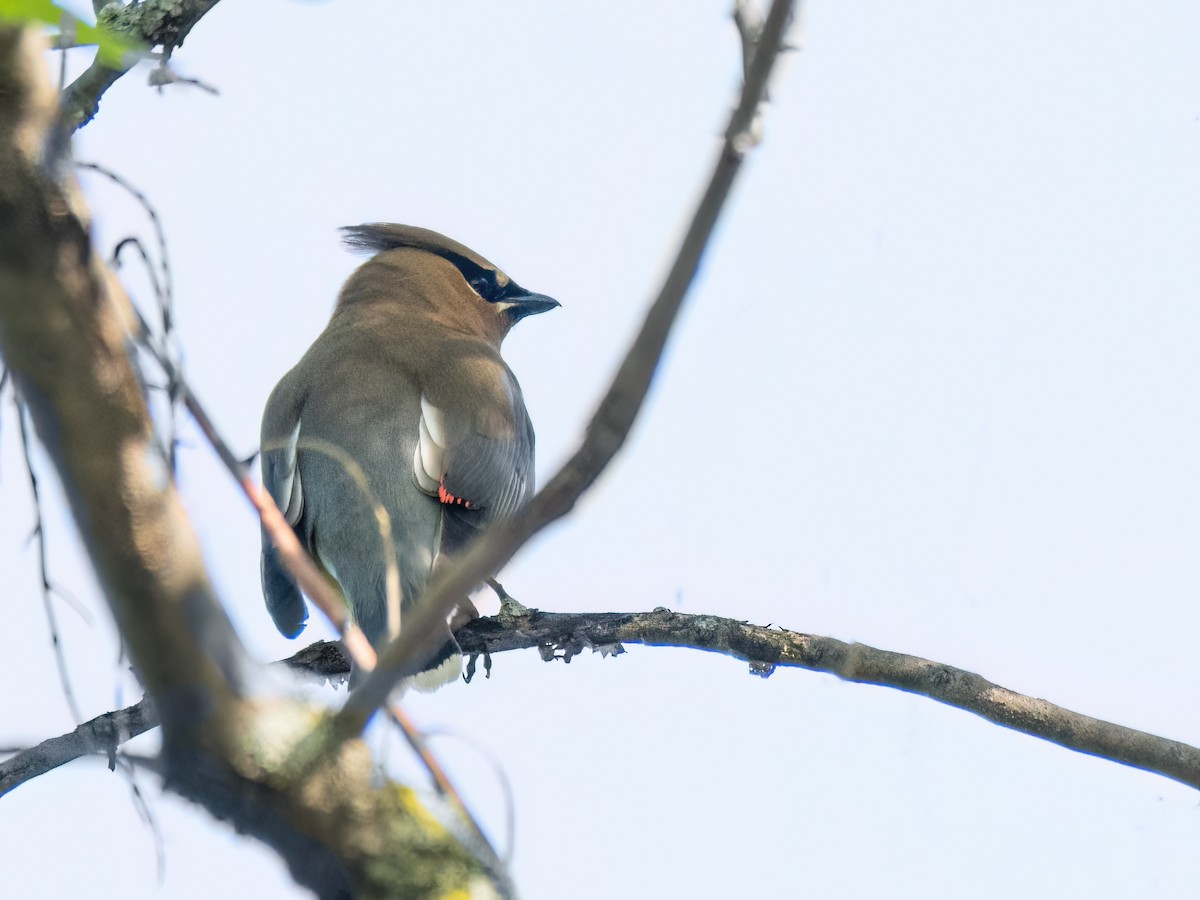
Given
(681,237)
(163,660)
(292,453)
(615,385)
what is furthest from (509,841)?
(292,453)

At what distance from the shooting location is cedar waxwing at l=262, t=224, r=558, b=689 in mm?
3588

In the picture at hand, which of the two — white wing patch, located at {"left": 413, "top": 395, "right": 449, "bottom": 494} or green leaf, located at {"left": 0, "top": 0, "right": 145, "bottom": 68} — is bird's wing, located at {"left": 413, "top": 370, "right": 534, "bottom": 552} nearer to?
white wing patch, located at {"left": 413, "top": 395, "right": 449, "bottom": 494}

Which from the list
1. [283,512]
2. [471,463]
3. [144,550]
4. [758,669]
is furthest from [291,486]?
[144,550]

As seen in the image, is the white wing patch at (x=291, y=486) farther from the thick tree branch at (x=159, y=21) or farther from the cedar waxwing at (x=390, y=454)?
the thick tree branch at (x=159, y=21)

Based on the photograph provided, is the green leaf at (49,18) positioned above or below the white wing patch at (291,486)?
above

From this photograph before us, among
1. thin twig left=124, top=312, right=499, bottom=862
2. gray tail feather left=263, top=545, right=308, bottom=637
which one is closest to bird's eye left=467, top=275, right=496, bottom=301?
gray tail feather left=263, top=545, right=308, bottom=637

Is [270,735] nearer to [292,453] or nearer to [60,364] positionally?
[60,364]

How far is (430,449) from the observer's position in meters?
3.92

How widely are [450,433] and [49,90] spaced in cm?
278

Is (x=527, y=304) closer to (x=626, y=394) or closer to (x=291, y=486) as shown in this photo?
(x=291, y=486)

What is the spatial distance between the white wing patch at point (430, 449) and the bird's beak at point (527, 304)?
1.56m

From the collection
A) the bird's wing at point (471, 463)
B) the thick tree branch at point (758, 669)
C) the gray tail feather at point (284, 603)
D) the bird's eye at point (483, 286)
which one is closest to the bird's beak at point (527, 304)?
the bird's eye at point (483, 286)

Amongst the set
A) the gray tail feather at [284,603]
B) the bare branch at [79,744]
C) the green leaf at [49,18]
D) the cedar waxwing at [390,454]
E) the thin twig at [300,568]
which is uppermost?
the green leaf at [49,18]

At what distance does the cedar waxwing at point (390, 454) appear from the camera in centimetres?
359
